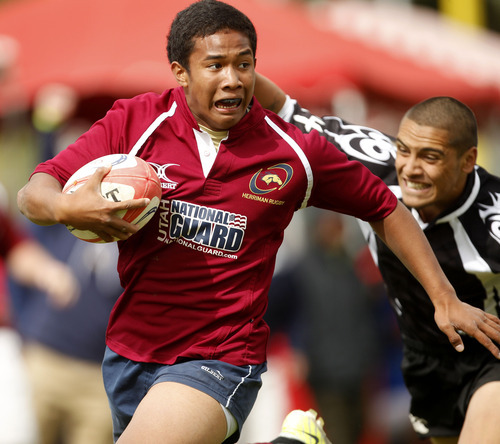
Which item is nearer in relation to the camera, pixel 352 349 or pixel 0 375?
pixel 0 375

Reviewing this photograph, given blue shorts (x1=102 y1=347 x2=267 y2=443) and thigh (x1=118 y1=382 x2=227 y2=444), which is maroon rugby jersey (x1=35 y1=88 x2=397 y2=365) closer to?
blue shorts (x1=102 y1=347 x2=267 y2=443)

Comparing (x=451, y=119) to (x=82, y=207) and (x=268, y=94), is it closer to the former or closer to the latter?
(x=268, y=94)

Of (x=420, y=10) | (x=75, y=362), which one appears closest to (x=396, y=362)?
(x=75, y=362)

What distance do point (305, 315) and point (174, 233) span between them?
16.9 ft

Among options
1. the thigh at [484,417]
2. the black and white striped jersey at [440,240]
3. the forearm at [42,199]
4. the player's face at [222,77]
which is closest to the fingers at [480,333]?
the thigh at [484,417]

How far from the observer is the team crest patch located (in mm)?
4031

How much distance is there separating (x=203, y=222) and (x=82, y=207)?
2.13ft

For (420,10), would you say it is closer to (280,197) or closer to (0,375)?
(0,375)

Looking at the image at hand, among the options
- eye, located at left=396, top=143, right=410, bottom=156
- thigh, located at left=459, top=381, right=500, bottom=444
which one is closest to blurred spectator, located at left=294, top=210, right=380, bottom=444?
eye, located at left=396, top=143, right=410, bottom=156

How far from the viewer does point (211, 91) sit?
393 cm

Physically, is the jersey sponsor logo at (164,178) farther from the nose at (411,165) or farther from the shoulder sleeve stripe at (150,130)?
the nose at (411,165)

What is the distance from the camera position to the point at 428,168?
16.0ft

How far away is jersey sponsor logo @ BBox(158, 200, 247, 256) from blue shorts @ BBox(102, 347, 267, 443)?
52 cm

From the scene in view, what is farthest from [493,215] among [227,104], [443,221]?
[227,104]
